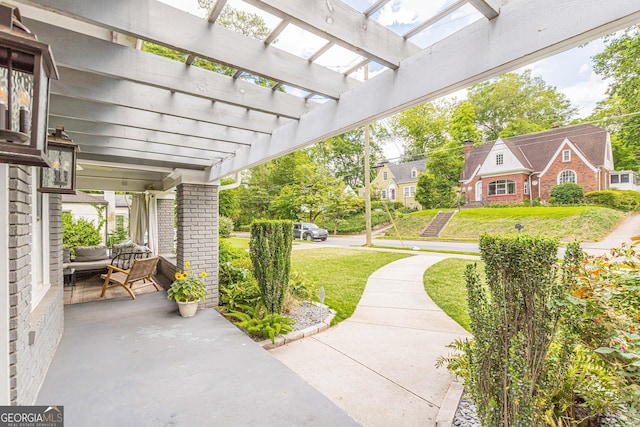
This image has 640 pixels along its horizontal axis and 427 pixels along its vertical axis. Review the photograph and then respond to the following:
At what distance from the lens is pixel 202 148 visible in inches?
146

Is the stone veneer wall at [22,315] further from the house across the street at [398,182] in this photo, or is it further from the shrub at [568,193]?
the house across the street at [398,182]

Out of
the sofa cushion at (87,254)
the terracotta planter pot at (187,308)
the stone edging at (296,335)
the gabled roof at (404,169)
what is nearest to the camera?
the stone edging at (296,335)

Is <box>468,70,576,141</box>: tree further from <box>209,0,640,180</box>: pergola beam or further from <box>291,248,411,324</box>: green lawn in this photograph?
<box>209,0,640,180</box>: pergola beam

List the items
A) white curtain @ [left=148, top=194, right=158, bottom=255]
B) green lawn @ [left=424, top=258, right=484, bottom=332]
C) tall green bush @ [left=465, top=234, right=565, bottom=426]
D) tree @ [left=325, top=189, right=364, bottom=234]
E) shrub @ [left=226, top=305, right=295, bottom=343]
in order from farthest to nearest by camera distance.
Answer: tree @ [left=325, top=189, right=364, bottom=234]
white curtain @ [left=148, top=194, right=158, bottom=255]
green lawn @ [left=424, top=258, right=484, bottom=332]
shrub @ [left=226, top=305, right=295, bottom=343]
tall green bush @ [left=465, top=234, right=565, bottom=426]

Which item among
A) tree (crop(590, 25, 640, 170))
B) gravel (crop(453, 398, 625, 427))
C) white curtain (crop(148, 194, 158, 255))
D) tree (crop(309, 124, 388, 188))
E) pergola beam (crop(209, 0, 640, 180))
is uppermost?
tree (crop(309, 124, 388, 188))

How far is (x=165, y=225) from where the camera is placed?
8.27 meters

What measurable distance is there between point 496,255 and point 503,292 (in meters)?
0.23

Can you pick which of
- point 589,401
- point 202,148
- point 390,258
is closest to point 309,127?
point 202,148

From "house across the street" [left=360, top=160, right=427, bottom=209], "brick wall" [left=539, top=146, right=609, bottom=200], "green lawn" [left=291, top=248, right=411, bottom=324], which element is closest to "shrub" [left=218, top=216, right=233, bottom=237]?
"green lawn" [left=291, top=248, right=411, bottom=324]

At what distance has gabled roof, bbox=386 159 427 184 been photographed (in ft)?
88.2

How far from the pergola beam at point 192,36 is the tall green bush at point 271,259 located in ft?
8.27

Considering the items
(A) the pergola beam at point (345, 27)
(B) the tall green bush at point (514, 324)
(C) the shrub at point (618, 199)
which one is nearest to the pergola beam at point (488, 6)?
(A) the pergola beam at point (345, 27)

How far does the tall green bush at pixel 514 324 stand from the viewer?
5.29ft

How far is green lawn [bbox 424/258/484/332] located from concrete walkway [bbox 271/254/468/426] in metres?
0.20
